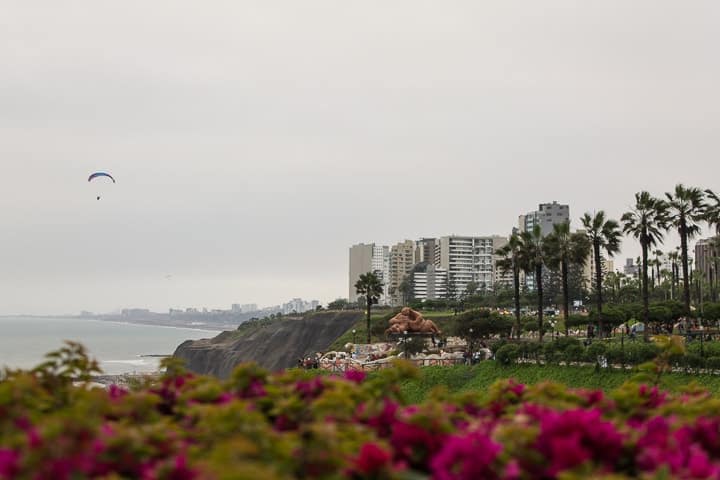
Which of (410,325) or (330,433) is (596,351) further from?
(330,433)

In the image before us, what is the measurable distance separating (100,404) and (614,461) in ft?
10.6

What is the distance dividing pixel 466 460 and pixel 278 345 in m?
109

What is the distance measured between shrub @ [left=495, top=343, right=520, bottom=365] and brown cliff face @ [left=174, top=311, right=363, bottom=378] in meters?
65.4

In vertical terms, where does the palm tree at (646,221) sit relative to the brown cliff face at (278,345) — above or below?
above

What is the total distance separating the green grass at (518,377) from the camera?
29.4 meters

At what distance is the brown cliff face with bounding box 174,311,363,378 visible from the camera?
10581 centimetres

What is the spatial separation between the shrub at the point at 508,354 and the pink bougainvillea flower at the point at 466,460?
1314 inches

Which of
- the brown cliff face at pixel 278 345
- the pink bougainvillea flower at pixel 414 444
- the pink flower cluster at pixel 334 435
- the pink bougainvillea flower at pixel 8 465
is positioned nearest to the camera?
the pink bougainvillea flower at pixel 8 465

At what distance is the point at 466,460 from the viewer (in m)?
4.00

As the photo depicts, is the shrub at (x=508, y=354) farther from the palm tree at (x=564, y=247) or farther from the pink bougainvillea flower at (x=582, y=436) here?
the pink bougainvillea flower at (x=582, y=436)

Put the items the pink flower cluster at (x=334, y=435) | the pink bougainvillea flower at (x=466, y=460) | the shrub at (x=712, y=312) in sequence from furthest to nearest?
the shrub at (x=712, y=312), the pink bougainvillea flower at (x=466, y=460), the pink flower cluster at (x=334, y=435)

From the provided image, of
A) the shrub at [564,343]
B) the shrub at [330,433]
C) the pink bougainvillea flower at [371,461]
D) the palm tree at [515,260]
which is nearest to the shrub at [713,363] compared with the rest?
the shrub at [564,343]

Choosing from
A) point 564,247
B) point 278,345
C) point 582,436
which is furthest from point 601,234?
point 278,345

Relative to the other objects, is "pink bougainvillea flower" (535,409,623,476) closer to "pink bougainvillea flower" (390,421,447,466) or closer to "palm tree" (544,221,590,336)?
"pink bougainvillea flower" (390,421,447,466)
